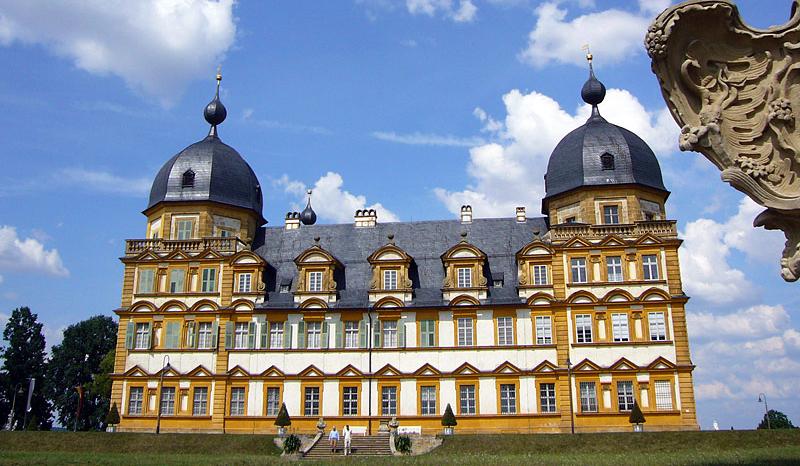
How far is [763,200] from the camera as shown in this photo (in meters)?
10.9

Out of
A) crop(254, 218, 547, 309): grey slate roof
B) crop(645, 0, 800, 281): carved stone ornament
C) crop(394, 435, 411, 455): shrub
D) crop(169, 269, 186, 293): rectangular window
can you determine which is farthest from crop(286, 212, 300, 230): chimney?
crop(645, 0, 800, 281): carved stone ornament

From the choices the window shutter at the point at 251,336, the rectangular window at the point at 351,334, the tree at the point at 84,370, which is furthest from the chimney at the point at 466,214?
the tree at the point at 84,370

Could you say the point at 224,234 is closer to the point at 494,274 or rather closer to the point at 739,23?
the point at 494,274

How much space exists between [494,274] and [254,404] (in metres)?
14.8

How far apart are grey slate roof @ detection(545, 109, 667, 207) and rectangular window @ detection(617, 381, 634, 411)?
10765mm

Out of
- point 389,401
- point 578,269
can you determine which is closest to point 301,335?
point 389,401

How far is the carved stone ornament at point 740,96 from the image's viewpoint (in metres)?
10.9

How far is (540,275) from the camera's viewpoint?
39094 mm

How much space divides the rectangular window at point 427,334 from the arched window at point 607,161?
12.8 meters

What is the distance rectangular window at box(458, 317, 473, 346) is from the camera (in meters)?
38.8

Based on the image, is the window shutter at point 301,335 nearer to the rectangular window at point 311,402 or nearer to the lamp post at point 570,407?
the rectangular window at point 311,402

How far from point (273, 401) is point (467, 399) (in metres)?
10.3

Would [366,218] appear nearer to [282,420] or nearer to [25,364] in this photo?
[282,420]

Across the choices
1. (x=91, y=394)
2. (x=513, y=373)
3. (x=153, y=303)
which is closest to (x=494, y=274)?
(x=513, y=373)
